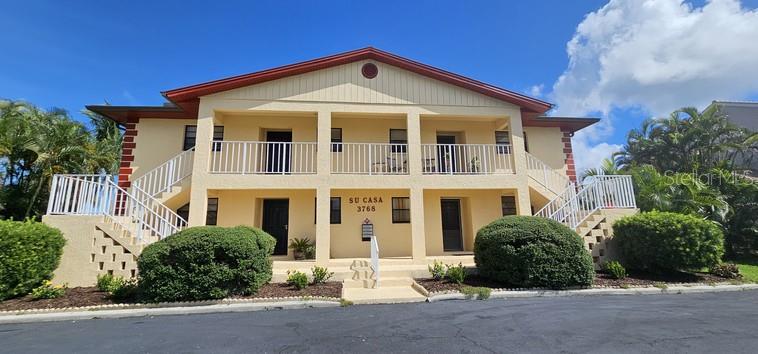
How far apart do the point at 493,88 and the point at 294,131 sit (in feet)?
24.7

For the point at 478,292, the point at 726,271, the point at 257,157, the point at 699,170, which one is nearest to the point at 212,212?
the point at 257,157

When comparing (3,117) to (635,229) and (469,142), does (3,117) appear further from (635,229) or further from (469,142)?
(635,229)

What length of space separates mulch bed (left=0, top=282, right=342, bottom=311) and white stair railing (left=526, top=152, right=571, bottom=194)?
8452mm

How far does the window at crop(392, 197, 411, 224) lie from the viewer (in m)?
12.8

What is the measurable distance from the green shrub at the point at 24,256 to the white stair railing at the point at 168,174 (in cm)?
305

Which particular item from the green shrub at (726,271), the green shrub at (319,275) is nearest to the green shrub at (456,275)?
the green shrub at (319,275)

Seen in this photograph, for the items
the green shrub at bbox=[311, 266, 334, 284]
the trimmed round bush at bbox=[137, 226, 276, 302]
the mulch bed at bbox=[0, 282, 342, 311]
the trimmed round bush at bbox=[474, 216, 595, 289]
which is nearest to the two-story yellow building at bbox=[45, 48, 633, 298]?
the green shrub at bbox=[311, 266, 334, 284]

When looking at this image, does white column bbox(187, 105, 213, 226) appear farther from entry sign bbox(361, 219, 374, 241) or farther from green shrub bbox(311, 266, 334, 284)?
entry sign bbox(361, 219, 374, 241)

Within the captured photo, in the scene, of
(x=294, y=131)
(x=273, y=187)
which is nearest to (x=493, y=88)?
(x=294, y=131)

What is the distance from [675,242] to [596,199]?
2.33 meters

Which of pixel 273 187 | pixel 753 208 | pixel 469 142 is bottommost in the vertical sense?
pixel 753 208

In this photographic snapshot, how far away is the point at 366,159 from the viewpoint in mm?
12734

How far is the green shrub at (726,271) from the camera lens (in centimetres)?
900

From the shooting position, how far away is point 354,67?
1194cm
